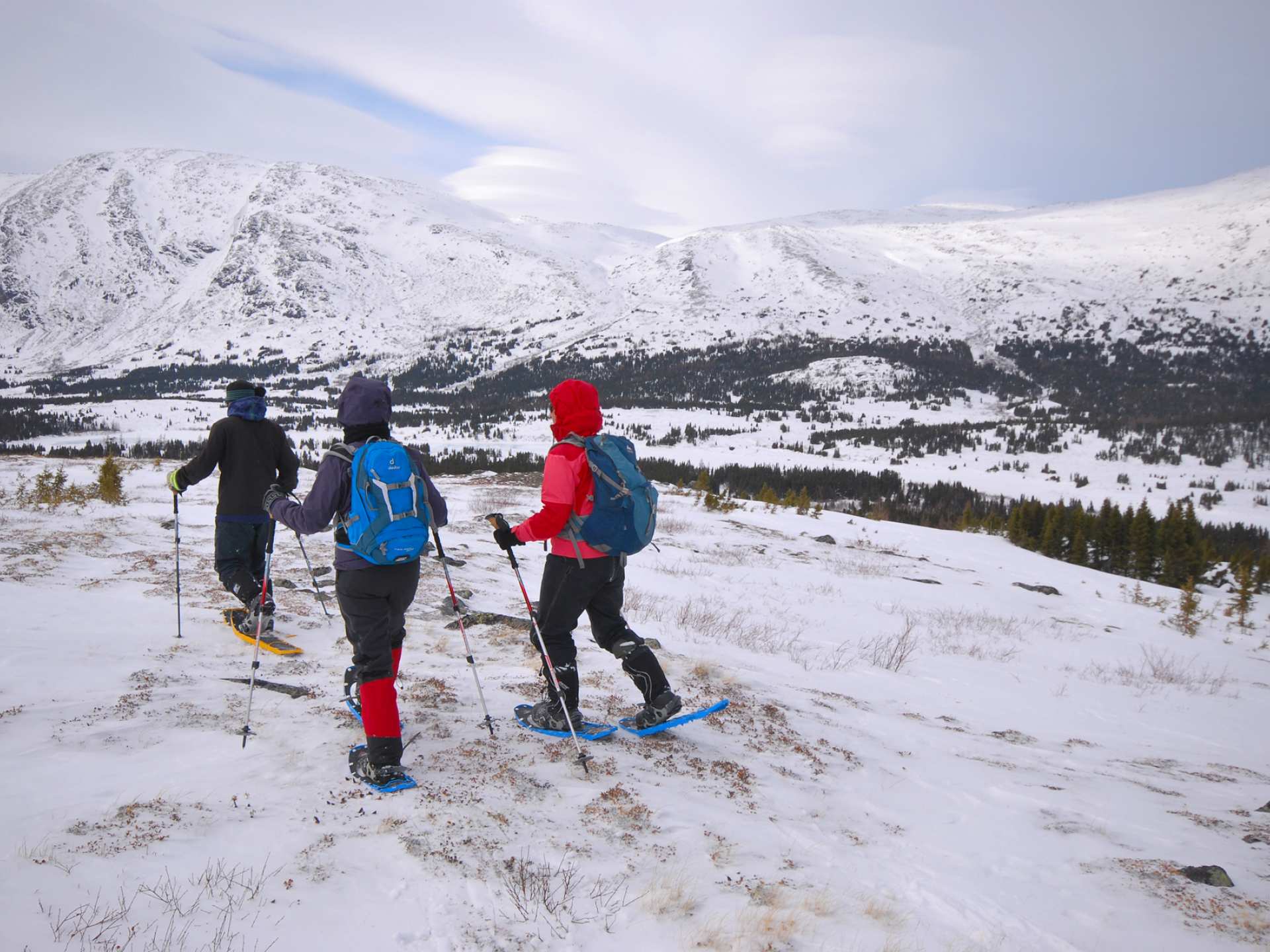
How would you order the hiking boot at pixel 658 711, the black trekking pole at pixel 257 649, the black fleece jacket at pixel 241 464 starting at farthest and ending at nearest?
the black fleece jacket at pixel 241 464 < the hiking boot at pixel 658 711 < the black trekking pole at pixel 257 649

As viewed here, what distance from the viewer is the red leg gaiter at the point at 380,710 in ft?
13.6

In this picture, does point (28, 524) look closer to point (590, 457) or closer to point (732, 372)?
point (590, 457)

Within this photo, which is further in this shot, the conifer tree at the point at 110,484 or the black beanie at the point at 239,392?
the conifer tree at the point at 110,484

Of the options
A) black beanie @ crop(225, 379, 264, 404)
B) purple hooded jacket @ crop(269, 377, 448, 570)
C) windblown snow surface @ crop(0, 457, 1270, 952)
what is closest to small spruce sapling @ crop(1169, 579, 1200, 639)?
windblown snow surface @ crop(0, 457, 1270, 952)

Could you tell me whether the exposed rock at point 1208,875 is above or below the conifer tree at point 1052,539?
above

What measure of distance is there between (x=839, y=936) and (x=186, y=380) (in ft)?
700

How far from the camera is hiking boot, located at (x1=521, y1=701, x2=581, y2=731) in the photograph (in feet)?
16.9

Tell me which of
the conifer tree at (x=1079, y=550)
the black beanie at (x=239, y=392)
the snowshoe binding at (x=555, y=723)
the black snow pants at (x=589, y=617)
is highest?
the black beanie at (x=239, y=392)

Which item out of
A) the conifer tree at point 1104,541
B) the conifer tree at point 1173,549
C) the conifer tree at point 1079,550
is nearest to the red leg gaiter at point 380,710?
the conifer tree at point 1173,549

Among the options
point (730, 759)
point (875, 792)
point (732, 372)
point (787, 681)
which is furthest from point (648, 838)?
point (732, 372)

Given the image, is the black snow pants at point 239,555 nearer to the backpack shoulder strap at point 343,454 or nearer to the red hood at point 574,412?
the backpack shoulder strap at point 343,454

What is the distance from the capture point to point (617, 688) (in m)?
6.80

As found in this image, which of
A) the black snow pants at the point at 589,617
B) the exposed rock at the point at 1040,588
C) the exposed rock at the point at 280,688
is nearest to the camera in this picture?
the black snow pants at the point at 589,617

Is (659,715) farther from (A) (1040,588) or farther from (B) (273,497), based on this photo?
(A) (1040,588)
